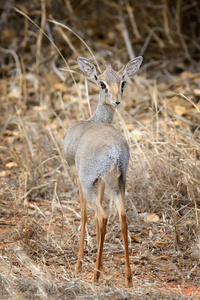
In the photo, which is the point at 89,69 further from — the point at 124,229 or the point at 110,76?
the point at 124,229

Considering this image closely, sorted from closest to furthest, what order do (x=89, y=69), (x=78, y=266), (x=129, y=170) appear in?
(x=78, y=266), (x=89, y=69), (x=129, y=170)

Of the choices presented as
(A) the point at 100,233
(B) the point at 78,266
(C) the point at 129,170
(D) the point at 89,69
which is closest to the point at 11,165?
(C) the point at 129,170

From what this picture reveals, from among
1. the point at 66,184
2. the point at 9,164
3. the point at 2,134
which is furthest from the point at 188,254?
the point at 2,134

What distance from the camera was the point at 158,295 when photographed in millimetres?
2846

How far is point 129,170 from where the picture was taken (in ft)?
15.4

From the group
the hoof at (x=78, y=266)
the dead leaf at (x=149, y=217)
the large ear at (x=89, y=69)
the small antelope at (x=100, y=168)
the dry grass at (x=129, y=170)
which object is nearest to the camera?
the small antelope at (x=100, y=168)

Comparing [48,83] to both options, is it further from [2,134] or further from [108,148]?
[108,148]

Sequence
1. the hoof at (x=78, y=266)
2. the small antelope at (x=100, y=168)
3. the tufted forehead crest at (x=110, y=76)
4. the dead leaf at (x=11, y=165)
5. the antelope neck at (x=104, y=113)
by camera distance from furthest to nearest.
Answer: the dead leaf at (x=11, y=165)
the antelope neck at (x=104, y=113)
the tufted forehead crest at (x=110, y=76)
the hoof at (x=78, y=266)
the small antelope at (x=100, y=168)

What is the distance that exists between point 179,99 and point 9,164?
282 centimetres

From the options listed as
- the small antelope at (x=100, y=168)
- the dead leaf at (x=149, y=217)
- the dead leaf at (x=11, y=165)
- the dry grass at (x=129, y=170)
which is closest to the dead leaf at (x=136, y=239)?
the dry grass at (x=129, y=170)

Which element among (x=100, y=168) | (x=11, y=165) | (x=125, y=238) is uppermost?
(x=100, y=168)

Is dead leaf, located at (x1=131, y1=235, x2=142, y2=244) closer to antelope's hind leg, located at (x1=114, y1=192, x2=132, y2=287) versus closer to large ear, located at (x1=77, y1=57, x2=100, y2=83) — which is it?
antelope's hind leg, located at (x1=114, y1=192, x2=132, y2=287)

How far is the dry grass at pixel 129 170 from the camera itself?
3248 millimetres

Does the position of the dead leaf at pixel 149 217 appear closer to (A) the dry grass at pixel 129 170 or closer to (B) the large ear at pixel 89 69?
(A) the dry grass at pixel 129 170
